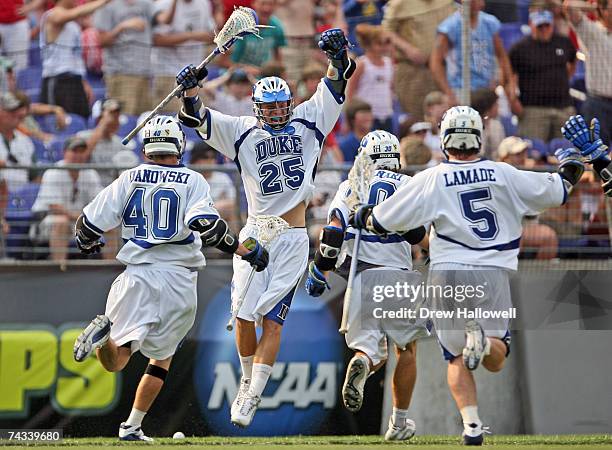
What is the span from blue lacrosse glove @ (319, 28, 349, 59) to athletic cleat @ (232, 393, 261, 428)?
2.63 m

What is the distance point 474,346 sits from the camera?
24.5 ft

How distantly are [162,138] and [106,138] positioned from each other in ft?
10.8

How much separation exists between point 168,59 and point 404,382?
4.97m

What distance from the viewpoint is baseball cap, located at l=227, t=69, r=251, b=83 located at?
12641mm

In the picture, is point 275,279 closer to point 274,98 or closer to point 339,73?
point 274,98

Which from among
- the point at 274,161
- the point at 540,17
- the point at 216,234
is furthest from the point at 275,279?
the point at 540,17

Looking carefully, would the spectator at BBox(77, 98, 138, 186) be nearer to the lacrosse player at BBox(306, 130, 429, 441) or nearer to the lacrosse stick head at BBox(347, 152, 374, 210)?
the lacrosse player at BBox(306, 130, 429, 441)

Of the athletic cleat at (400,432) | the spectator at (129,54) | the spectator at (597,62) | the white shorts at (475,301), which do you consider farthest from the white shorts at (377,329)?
the spectator at (129,54)

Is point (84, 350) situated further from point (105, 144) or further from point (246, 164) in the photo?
point (105, 144)

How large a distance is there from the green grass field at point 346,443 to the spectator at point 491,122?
10.2ft

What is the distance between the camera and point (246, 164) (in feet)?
30.1

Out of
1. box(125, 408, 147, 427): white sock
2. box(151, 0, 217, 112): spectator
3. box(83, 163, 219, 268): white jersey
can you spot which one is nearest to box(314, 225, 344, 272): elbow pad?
box(83, 163, 219, 268): white jersey

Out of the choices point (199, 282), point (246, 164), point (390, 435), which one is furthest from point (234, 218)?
point (390, 435)

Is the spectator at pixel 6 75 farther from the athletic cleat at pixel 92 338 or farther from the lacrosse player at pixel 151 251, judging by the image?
the athletic cleat at pixel 92 338
